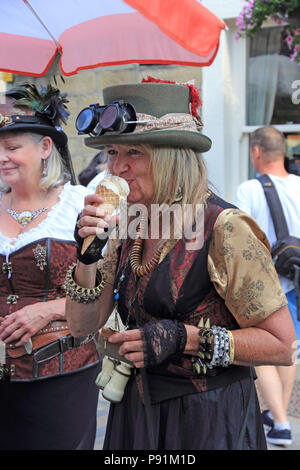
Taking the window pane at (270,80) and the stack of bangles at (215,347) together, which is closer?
the stack of bangles at (215,347)

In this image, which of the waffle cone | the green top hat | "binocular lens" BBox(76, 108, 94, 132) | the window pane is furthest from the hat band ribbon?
the window pane

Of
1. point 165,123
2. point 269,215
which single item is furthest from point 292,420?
point 165,123

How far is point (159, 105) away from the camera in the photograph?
193 cm

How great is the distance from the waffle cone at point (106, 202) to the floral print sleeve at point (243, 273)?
13.1 inches

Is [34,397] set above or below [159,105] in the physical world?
below

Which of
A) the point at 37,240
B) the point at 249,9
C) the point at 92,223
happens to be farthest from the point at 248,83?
the point at 92,223

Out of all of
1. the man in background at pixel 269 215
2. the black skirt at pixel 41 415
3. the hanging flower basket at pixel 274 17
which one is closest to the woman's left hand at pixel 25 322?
A: the black skirt at pixel 41 415

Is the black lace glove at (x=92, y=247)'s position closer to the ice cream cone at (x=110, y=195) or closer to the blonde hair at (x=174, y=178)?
the ice cream cone at (x=110, y=195)

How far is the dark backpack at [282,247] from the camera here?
13.5ft

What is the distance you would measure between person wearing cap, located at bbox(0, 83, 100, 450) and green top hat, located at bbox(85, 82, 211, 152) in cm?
87

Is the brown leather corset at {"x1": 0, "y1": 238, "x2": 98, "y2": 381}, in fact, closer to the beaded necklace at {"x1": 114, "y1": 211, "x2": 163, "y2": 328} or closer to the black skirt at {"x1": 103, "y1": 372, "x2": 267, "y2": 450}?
the beaded necklace at {"x1": 114, "y1": 211, "x2": 163, "y2": 328}

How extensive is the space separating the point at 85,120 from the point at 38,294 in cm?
109

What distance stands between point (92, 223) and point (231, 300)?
1.63ft
